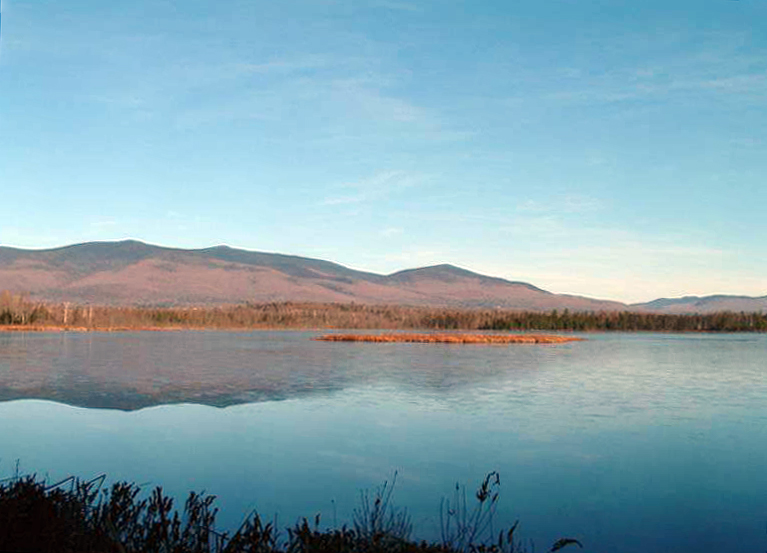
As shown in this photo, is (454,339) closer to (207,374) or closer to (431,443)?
(207,374)

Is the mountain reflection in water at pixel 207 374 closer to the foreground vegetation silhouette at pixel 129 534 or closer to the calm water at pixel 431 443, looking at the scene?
the calm water at pixel 431 443

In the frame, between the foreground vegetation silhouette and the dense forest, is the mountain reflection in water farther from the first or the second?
the dense forest

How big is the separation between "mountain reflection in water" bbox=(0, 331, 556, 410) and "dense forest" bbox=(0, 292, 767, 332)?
69120 mm

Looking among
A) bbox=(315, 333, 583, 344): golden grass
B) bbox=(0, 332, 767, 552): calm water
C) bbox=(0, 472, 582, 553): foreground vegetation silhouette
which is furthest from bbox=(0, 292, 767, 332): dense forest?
bbox=(0, 472, 582, 553): foreground vegetation silhouette

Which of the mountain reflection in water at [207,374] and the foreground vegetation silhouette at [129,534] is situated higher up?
the foreground vegetation silhouette at [129,534]

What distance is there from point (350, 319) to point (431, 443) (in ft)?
473

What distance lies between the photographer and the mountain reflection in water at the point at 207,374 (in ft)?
86.4

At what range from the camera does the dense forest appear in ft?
384

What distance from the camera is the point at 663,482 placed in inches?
562

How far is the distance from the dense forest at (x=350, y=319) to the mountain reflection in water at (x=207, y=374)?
69120 mm

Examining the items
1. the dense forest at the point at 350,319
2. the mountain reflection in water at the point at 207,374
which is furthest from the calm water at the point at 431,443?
the dense forest at the point at 350,319

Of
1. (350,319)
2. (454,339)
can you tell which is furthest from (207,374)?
(350,319)

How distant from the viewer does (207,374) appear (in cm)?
3509

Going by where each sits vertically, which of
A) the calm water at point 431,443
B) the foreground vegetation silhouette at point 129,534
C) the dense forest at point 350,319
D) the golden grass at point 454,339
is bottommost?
the calm water at point 431,443
